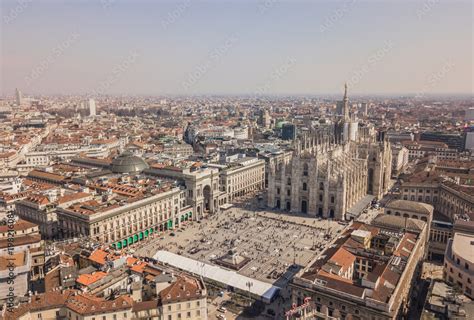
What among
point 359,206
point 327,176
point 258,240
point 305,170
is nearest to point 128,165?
point 258,240

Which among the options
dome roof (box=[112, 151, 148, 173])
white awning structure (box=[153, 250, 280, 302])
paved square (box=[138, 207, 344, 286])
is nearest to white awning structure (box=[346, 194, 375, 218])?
paved square (box=[138, 207, 344, 286])

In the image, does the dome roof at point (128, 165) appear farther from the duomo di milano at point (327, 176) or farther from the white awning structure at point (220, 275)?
the white awning structure at point (220, 275)

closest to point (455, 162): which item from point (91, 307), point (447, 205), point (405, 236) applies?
point (447, 205)

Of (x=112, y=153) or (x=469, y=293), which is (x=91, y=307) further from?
(x=112, y=153)

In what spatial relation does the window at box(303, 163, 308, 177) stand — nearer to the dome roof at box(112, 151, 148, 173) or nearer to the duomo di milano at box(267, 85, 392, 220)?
the duomo di milano at box(267, 85, 392, 220)

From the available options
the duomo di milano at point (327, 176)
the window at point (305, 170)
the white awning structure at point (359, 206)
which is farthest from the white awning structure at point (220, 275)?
the white awning structure at point (359, 206)

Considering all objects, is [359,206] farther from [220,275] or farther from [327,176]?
[220,275]

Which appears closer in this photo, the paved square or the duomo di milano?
the paved square
